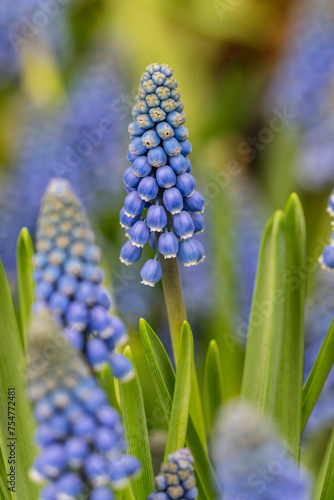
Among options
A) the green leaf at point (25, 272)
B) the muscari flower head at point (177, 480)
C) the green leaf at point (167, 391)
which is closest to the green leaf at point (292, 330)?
the green leaf at point (167, 391)

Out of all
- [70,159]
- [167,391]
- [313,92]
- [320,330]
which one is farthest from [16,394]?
[313,92]

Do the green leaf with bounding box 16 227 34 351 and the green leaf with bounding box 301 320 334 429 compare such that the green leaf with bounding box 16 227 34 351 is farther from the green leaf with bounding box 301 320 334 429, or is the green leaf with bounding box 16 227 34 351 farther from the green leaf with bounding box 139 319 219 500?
the green leaf with bounding box 301 320 334 429

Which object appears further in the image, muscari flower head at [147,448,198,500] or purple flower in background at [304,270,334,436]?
purple flower in background at [304,270,334,436]

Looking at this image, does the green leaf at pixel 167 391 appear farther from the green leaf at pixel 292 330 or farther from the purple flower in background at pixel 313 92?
the purple flower in background at pixel 313 92

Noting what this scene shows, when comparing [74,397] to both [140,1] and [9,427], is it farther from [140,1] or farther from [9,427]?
[140,1]

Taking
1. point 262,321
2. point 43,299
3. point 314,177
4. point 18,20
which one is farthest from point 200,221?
point 18,20

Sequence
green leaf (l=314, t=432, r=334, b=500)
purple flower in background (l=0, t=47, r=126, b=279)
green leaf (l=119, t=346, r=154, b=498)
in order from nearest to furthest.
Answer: green leaf (l=119, t=346, r=154, b=498) < green leaf (l=314, t=432, r=334, b=500) < purple flower in background (l=0, t=47, r=126, b=279)

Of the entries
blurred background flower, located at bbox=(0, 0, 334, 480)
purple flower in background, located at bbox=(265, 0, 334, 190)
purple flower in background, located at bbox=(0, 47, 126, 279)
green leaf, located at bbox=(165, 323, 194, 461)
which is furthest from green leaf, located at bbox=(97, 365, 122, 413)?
purple flower in background, located at bbox=(265, 0, 334, 190)
